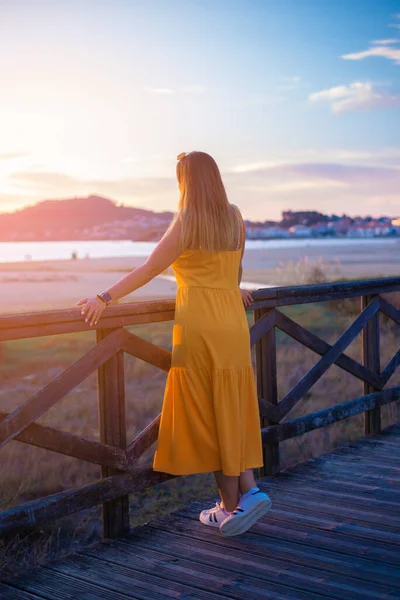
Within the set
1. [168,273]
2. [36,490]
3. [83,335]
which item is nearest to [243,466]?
[36,490]

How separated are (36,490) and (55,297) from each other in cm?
2683

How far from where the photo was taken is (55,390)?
341 centimetres

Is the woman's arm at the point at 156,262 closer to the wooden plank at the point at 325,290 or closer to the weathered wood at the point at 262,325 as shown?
the wooden plank at the point at 325,290

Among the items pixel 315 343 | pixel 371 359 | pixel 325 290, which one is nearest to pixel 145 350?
pixel 315 343

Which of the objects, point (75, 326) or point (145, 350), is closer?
point (75, 326)

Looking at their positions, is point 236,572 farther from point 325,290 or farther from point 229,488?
point 325,290

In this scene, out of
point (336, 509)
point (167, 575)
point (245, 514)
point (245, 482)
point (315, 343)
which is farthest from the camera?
point (315, 343)

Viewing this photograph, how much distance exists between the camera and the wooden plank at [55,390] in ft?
10.5

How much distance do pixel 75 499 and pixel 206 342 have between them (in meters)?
0.96

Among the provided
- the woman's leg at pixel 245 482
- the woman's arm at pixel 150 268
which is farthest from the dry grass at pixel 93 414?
the woman's arm at pixel 150 268

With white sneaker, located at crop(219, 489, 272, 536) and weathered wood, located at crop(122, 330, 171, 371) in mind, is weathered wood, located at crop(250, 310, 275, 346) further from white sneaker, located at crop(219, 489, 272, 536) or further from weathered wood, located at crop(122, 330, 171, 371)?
white sneaker, located at crop(219, 489, 272, 536)

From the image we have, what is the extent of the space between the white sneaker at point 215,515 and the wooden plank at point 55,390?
3.18ft

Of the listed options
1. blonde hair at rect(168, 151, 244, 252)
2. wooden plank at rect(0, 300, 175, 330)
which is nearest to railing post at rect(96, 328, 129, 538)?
wooden plank at rect(0, 300, 175, 330)

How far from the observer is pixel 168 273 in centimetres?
5703
